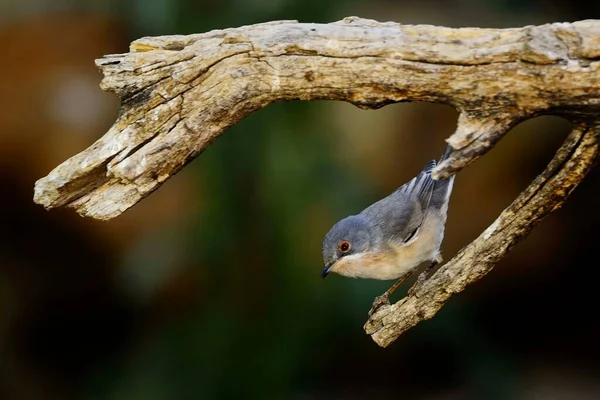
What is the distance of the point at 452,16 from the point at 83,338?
3.98 meters

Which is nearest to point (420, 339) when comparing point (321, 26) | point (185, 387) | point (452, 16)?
point (185, 387)

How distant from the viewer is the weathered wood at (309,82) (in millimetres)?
2701

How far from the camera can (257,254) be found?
5.70 meters

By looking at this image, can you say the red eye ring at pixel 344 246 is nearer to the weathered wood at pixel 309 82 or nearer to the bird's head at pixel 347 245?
the bird's head at pixel 347 245

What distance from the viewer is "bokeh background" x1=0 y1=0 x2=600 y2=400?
18.3ft

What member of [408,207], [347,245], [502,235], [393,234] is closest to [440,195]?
[408,207]

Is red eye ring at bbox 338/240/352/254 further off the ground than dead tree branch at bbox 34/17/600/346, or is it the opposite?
dead tree branch at bbox 34/17/600/346

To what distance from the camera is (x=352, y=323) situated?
5.74m

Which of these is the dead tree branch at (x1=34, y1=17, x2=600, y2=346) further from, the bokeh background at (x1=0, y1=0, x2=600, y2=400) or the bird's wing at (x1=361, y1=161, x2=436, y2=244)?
the bokeh background at (x1=0, y1=0, x2=600, y2=400)

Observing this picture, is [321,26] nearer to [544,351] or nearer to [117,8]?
[117,8]

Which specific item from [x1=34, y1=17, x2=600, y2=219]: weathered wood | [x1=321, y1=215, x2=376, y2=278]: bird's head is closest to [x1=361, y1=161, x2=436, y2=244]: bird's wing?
[x1=321, y1=215, x2=376, y2=278]: bird's head

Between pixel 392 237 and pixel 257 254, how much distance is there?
1927 mm

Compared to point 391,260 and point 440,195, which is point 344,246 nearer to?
point 391,260

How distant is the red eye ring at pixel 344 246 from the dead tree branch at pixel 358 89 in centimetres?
66
